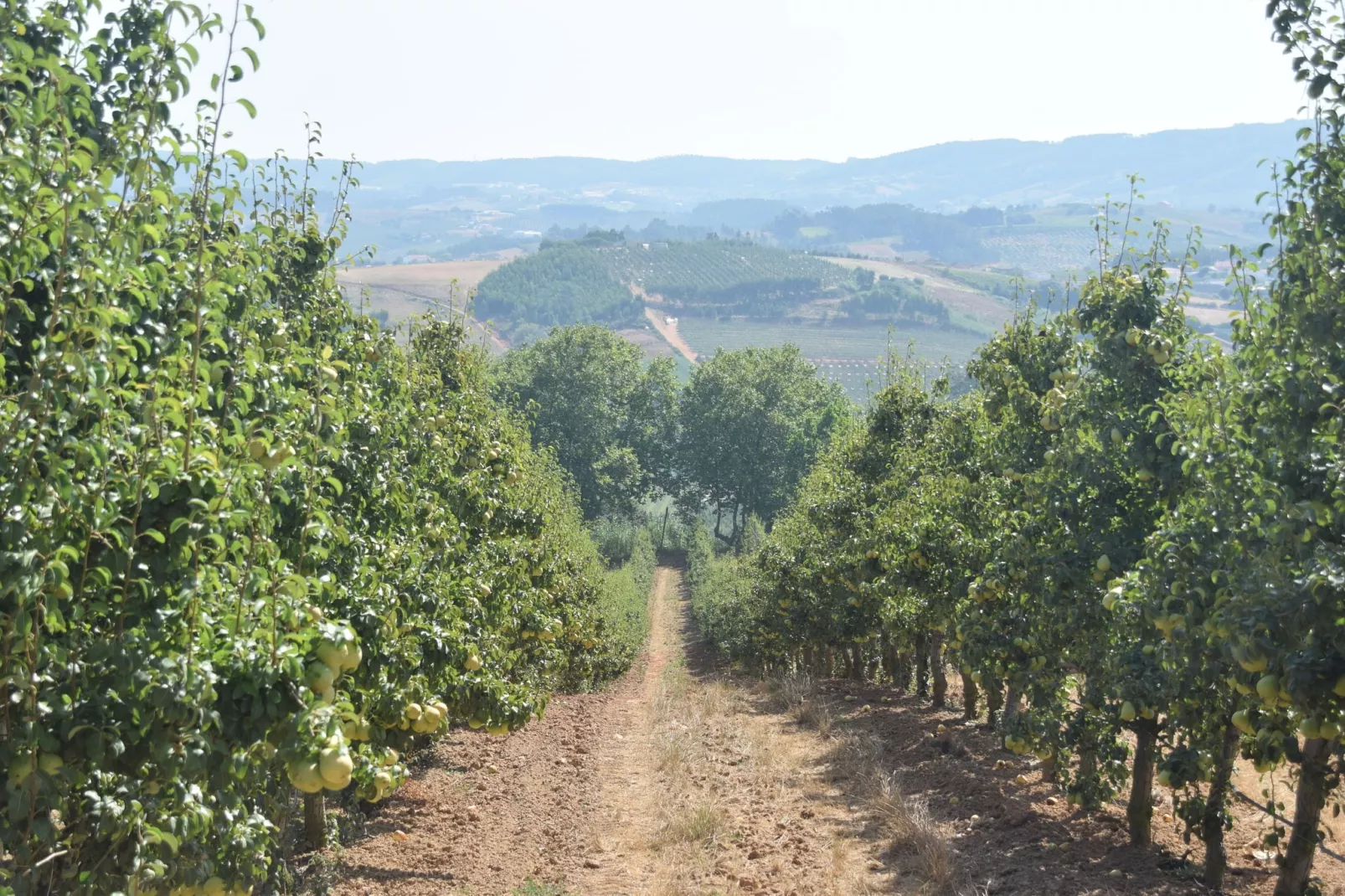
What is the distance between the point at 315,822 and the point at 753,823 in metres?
4.57

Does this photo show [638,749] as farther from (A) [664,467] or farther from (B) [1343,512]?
(A) [664,467]

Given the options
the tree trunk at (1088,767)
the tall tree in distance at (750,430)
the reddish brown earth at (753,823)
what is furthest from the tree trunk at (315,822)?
the tall tree in distance at (750,430)

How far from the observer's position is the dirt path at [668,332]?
438 ft

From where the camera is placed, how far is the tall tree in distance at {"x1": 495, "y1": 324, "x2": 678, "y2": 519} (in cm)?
6084

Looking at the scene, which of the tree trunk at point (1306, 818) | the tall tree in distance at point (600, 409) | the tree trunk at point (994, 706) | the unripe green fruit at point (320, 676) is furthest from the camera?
the tall tree in distance at point (600, 409)

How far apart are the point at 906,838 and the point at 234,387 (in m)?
7.49

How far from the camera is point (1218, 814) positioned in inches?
298

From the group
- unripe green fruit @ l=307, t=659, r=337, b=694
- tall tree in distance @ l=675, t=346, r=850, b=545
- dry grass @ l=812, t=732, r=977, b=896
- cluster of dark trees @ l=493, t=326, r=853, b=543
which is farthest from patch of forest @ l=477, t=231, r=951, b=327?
unripe green fruit @ l=307, t=659, r=337, b=694

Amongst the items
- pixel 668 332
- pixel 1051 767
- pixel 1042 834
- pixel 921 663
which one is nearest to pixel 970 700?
pixel 921 663

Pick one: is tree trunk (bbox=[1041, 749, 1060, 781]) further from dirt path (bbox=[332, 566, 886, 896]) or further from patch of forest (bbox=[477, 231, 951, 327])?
patch of forest (bbox=[477, 231, 951, 327])

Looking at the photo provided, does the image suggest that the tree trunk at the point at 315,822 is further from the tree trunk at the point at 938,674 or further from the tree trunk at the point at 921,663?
the tree trunk at the point at 921,663

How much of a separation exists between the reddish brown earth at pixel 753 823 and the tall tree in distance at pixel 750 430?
47366 mm

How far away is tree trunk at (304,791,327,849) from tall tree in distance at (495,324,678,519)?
4841 cm

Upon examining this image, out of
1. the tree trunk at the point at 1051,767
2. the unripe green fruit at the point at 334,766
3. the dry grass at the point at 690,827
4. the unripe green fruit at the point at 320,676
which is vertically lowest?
the dry grass at the point at 690,827
